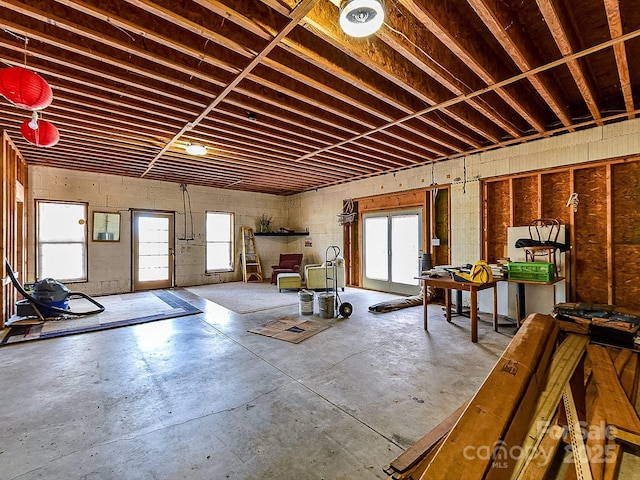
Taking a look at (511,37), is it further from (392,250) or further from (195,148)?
(392,250)

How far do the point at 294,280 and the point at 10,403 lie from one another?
5503mm

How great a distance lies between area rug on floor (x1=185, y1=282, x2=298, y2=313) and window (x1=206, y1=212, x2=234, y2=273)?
2.22 ft

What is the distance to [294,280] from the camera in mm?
7660

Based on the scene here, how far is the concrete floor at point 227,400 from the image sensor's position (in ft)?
6.03

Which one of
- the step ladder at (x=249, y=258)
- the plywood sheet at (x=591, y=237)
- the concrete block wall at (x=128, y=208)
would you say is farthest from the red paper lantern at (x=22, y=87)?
→ the step ladder at (x=249, y=258)

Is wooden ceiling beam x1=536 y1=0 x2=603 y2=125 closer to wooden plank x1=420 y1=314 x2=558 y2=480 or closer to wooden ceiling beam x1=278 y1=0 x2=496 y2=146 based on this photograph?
wooden ceiling beam x1=278 y1=0 x2=496 y2=146

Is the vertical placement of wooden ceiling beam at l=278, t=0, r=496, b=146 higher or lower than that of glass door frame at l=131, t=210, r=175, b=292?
higher

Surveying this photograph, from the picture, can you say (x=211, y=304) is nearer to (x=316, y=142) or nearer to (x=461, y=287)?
(x=316, y=142)

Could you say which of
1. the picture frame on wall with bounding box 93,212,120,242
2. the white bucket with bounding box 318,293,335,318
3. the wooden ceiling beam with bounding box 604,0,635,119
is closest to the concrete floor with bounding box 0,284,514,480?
the white bucket with bounding box 318,293,335,318

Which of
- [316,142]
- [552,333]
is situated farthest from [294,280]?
[552,333]

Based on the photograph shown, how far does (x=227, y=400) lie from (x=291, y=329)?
194 centimetres

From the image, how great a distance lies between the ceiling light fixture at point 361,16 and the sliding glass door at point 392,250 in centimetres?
510

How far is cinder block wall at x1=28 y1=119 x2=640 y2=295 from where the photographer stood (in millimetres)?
4723

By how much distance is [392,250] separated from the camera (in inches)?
291
